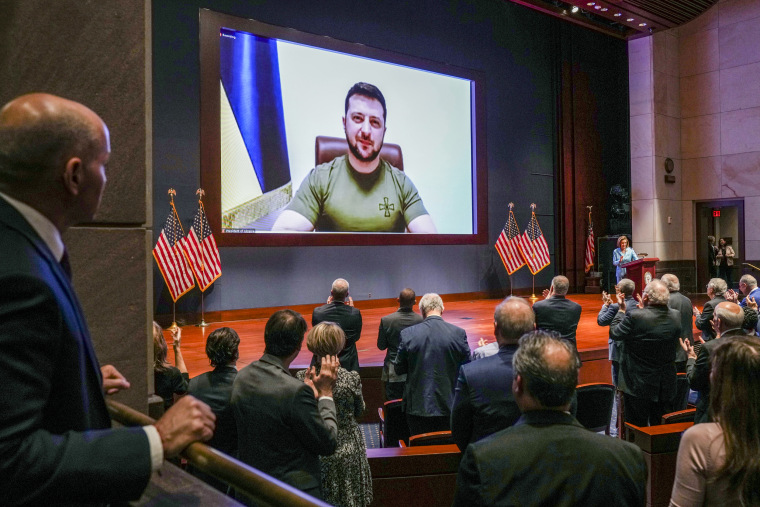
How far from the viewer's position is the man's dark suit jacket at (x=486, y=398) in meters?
2.20

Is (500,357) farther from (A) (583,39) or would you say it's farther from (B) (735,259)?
(A) (583,39)

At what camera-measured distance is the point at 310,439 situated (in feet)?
6.70

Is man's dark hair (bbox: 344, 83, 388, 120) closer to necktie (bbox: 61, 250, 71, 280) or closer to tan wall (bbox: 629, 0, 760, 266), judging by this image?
tan wall (bbox: 629, 0, 760, 266)

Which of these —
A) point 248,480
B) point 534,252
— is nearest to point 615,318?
point 248,480

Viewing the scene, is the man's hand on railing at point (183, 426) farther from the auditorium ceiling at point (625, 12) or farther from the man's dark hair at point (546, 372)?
the auditorium ceiling at point (625, 12)

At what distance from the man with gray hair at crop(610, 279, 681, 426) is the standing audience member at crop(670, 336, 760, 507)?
2513 millimetres

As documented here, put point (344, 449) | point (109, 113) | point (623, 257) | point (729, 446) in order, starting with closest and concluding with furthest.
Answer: point (729, 446), point (109, 113), point (344, 449), point (623, 257)

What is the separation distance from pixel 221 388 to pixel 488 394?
114 centimetres

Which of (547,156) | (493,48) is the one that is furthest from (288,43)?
(547,156)

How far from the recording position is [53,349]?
2.79 ft

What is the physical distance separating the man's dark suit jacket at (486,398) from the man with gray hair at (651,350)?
6.82 ft

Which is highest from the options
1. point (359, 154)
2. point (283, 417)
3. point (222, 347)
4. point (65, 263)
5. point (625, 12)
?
point (625, 12)

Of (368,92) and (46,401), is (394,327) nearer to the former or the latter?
(46,401)

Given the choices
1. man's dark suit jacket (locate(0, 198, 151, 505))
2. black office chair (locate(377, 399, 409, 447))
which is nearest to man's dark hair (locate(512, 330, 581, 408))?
man's dark suit jacket (locate(0, 198, 151, 505))
